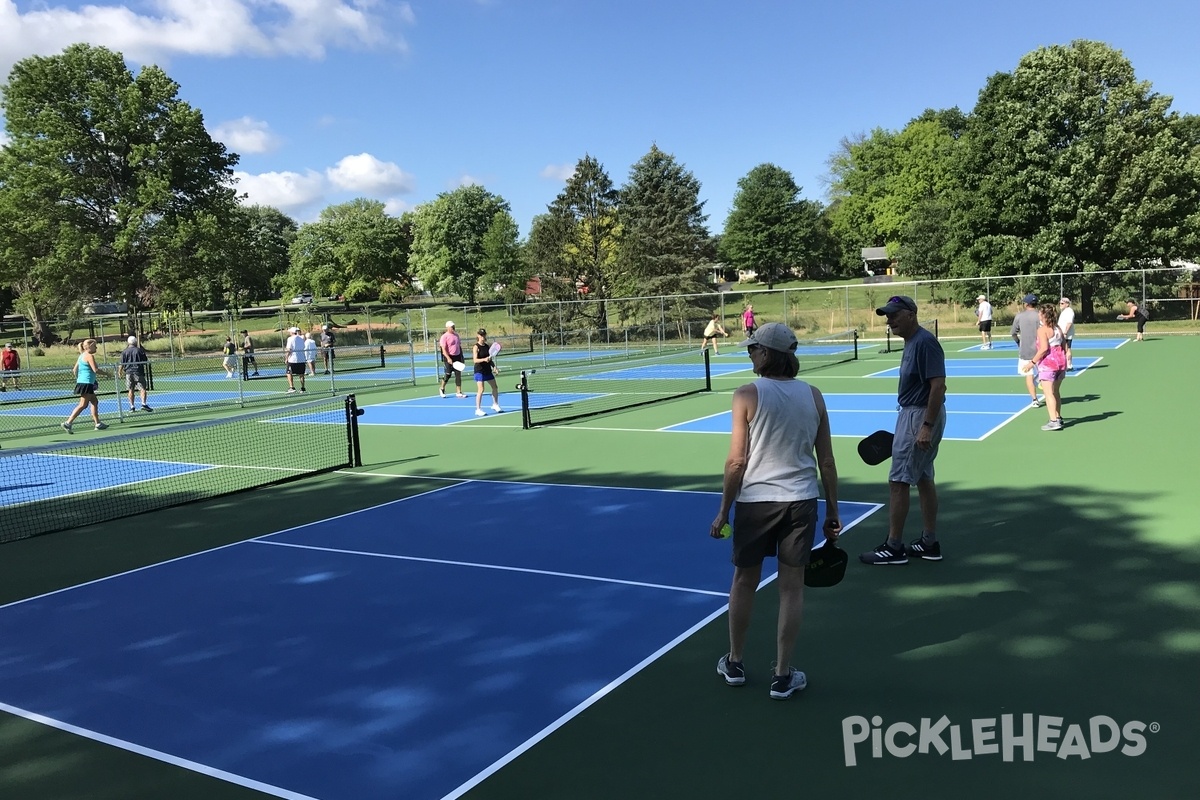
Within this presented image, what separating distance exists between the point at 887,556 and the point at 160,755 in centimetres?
489

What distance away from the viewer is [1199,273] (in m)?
42.3

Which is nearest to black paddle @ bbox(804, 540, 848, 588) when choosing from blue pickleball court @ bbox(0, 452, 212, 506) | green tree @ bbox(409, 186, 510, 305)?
blue pickleball court @ bbox(0, 452, 212, 506)

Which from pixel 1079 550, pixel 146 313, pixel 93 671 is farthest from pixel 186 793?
pixel 146 313

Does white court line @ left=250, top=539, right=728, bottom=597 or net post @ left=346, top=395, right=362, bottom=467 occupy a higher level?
net post @ left=346, top=395, right=362, bottom=467

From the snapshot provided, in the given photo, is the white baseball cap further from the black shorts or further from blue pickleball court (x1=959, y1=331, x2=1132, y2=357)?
blue pickleball court (x1=959, y1=331, x2=1132, y2=357)

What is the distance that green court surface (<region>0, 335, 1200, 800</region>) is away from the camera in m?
3.84

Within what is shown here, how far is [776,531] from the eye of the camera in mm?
4387

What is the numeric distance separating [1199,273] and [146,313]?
5606cm

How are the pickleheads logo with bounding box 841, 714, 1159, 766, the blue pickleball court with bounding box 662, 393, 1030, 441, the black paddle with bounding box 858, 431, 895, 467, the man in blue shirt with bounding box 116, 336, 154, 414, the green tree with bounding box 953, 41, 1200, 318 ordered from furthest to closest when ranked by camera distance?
the green tree with bounding box 953, 41, 1200, 318 < the man in blue shirt with bounding box 116, 336, 154, 414 < the blue pickleball court with bounding box 662, 393, 1030, 441 < the black paddle with bounding box 858, 431, 895, 467 < the pickleheads logo with bounding box 841, 714, 1159, 766

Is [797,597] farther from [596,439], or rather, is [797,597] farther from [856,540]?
[596,439]

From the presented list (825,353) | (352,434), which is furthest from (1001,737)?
(825,353)

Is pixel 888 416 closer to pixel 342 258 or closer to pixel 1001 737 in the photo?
pixel 1001 737

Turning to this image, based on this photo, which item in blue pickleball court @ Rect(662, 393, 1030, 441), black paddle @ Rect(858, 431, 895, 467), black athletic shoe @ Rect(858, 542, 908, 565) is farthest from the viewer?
blue pickleball court @ Rect(662, 393, 1030, 441)

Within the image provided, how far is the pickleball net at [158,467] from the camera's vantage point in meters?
10.3
